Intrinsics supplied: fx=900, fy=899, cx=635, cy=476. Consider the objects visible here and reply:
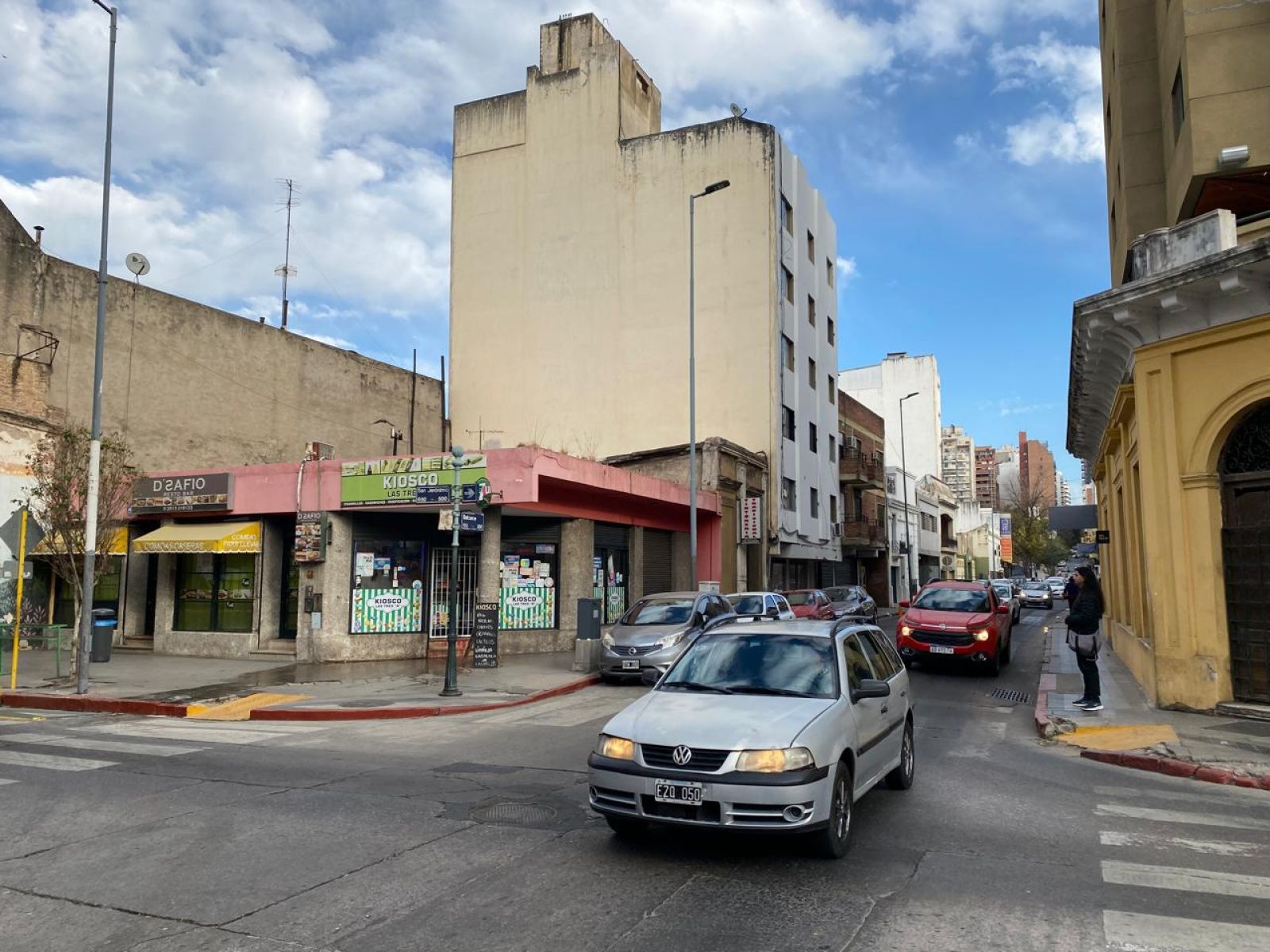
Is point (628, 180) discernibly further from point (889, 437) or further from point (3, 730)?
point (889, 437)

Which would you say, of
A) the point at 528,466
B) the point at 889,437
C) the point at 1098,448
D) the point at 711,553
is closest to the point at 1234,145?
the point at 1098,448

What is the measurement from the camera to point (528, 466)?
63.6 ft

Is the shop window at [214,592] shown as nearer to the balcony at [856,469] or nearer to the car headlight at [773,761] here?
the car headlight at [773,761]

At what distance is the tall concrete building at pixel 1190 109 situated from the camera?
14.8 m

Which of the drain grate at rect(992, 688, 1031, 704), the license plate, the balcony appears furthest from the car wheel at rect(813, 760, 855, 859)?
the balcony

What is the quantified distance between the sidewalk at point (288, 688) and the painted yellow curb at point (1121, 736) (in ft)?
26.1

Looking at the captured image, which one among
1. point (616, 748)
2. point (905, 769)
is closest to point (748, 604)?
point (905, 769)

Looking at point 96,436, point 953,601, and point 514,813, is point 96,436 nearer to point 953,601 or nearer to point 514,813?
point 514,813

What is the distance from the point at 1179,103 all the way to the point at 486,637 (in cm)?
1689

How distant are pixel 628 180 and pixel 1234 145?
80.3ft

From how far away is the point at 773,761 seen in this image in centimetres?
548

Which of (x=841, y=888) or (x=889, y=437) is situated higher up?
(x=889, y=437)

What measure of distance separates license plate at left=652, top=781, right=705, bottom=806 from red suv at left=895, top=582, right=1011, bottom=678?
13.2 m

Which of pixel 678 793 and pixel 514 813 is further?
pixel 514 813
